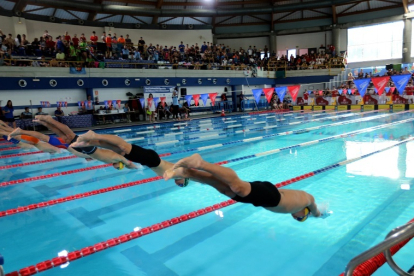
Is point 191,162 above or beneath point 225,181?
above

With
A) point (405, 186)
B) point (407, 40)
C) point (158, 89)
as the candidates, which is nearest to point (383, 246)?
point (405, 186)

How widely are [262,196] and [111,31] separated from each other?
2227 centimetres

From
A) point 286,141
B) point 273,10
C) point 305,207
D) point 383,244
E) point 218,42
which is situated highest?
point 273,10

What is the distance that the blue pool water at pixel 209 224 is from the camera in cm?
265

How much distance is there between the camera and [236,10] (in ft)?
80.0

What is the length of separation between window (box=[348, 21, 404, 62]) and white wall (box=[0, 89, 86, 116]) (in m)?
21.8

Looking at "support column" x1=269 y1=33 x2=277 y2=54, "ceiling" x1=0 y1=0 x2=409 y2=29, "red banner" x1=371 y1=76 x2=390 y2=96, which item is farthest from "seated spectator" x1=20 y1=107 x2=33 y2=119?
"support column" x1=269 y1=33 x2=277 y2=54

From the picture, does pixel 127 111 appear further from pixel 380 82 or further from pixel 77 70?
pixel 380 82

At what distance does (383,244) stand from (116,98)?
1712cm

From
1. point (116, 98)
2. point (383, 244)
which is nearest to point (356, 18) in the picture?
point (116, 98)

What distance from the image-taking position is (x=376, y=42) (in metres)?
24.2

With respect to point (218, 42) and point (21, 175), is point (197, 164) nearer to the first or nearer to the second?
point (21, 175)

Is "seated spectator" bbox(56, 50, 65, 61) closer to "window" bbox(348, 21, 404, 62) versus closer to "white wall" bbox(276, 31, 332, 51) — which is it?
"white wall" bbox(276, 31, 332, 51)

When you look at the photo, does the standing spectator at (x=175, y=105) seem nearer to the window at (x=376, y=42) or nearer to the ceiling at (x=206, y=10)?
the ceiling at (x=206, y=10)
